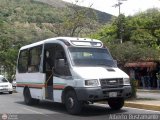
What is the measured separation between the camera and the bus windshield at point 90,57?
1491cm

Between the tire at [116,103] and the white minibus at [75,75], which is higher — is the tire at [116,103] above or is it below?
below

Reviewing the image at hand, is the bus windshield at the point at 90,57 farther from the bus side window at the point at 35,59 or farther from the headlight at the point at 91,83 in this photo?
the bus side window at the point at 35,59

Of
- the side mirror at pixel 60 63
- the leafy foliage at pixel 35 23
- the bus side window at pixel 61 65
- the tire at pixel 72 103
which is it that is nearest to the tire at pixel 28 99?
the bus side window at pixel 61 65

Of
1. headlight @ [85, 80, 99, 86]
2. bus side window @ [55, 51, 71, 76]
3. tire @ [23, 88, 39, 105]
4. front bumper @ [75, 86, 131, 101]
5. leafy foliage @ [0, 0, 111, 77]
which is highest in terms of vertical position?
leafy foliage @ [0, 0, 111, 77]

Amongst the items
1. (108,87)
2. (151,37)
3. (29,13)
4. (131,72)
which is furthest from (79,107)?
(29,13)

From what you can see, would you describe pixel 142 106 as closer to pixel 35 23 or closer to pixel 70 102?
pixel 70 102

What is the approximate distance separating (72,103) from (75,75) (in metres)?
1.00

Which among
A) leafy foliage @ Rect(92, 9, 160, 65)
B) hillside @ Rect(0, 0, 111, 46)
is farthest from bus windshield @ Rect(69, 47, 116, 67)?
hillside @ Rect(0, 0, 111, 46)

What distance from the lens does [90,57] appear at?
50.0 ft

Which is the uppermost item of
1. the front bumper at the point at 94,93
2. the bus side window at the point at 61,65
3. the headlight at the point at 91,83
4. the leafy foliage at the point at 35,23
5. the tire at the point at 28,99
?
the leafy foliage at the point at 35,23

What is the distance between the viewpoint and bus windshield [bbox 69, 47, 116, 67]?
14.9 meters

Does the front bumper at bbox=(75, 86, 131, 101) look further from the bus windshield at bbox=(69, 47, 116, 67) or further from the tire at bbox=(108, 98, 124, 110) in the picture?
the bus windshield at bbox=(69, 47, 116, 67)

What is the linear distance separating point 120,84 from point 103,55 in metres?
1.79

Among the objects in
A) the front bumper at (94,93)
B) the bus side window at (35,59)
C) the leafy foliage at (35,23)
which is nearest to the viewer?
the front bumper at (94,93)
